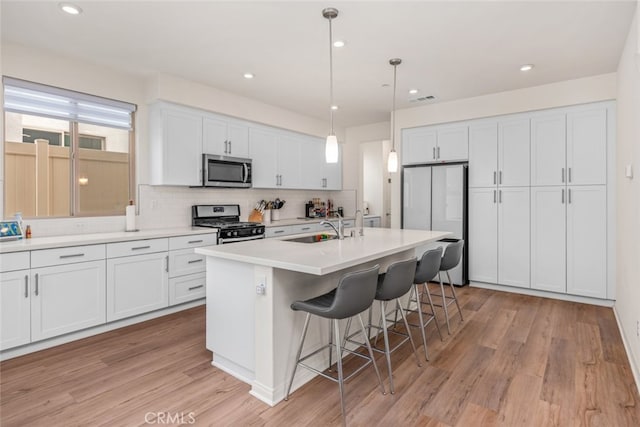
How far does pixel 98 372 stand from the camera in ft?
8.30

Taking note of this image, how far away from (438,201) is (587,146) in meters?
1.78

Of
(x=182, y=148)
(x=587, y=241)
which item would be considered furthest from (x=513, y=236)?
(x=182, y=148)

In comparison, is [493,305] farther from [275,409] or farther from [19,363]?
[19,363]

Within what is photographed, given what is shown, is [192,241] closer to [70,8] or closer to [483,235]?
[70,8]

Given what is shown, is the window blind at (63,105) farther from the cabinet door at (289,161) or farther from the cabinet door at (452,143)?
the cabinet door at (452,143)

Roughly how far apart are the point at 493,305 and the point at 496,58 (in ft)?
8.67

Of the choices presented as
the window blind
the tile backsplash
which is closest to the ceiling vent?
the tile backsplash

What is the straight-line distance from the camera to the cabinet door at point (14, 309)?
8.63 ft

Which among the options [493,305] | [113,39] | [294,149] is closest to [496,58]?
[493,305]

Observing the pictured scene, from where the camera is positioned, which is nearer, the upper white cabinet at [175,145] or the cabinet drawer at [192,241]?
the cabinet drawer at [192,241]

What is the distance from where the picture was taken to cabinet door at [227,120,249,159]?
15.2ft

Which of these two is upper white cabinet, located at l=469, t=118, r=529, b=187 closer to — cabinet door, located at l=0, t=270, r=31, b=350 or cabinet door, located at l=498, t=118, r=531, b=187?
cabinet door, located at l=498, t=118, r=531, b=187

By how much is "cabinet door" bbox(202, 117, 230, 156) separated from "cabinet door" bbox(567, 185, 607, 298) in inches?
165

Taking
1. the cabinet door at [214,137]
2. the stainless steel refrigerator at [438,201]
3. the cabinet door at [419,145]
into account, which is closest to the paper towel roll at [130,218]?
the cabinet door at [214,137]
